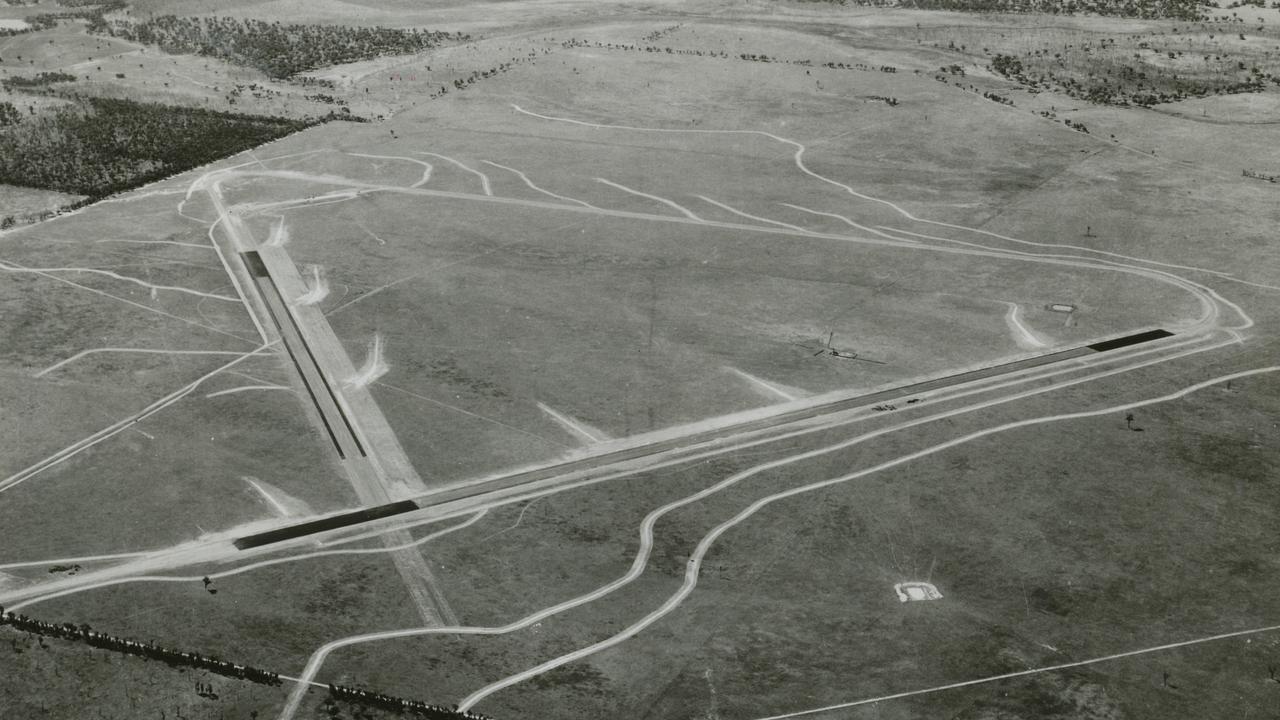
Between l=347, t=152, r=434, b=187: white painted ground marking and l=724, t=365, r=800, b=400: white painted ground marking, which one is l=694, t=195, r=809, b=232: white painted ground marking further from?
l=347, t=152, r=434, b=187: white painted ground marking

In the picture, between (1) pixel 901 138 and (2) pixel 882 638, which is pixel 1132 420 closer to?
(2) pixel 882 638

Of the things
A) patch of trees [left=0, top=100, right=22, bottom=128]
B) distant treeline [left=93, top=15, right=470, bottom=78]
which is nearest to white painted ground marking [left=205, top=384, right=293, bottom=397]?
patch of trees [left=0, top=100, right=22, bottom=128]

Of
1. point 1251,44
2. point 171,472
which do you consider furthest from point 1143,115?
point 171,472

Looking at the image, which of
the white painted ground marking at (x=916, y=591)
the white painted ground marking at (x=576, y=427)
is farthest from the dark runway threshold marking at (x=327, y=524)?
the white painted ground marking at (x=916, y=591)

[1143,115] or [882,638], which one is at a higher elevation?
[1143,115]

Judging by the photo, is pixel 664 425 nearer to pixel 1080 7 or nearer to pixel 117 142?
pixel 117 142

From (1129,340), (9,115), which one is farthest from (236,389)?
(9,115)
